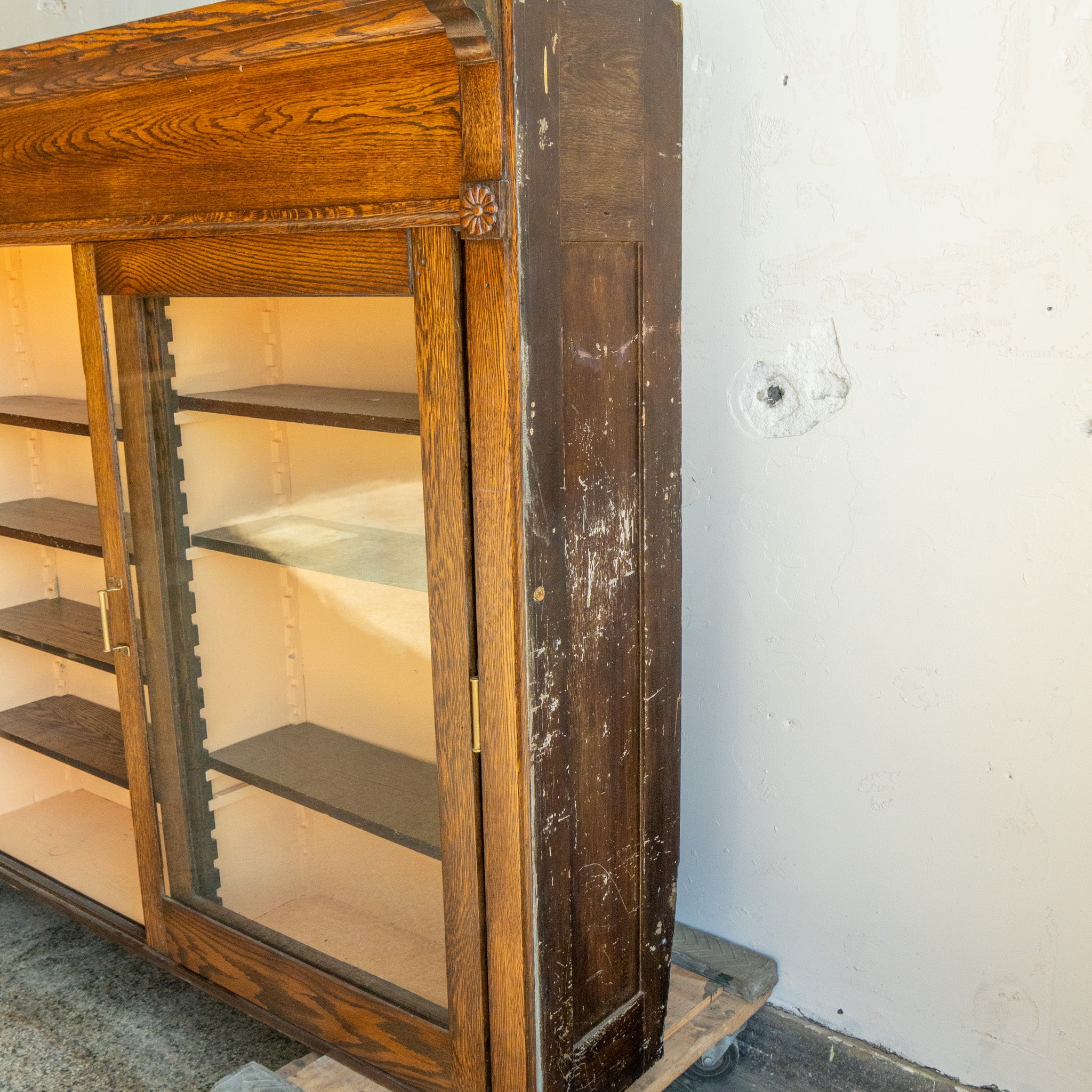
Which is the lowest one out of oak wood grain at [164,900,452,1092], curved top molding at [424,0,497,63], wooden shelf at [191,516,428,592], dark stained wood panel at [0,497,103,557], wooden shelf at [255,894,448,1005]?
oak wood grain at [164,900,452,1092]

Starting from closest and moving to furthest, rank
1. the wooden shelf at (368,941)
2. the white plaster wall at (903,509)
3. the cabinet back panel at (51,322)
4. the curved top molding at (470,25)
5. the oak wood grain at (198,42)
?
the curved top molding at (470,25)
the oak wood grain at (198,42)
the white plaster wall at (903,509)
the wooden shelf at (368,941)
the cabinet back panel at (51,322)

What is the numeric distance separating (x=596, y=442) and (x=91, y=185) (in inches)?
36.6

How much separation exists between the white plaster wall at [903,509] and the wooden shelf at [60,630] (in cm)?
124

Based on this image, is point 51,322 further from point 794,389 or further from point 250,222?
point 794,389

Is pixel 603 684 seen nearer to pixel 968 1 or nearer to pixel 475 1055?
pixel 475 1055

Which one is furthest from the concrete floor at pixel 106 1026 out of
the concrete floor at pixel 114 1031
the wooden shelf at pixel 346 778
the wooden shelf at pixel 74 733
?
the wooden shelf at pixel 346 778

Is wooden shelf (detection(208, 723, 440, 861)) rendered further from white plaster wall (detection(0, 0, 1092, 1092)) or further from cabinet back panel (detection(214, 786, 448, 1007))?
white plaster wall (detection(0, 0, 1092, 1092))

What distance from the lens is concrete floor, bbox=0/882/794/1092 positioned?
77.8 inches

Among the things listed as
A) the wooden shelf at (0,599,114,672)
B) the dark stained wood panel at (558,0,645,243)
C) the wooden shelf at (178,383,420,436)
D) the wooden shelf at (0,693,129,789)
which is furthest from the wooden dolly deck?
the dark stained wood panel at (558,0,645,243)

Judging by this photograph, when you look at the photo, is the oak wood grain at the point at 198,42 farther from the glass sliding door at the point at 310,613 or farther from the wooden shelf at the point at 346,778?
the wooden shelf at the point at 346,778

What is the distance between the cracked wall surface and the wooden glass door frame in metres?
0.60

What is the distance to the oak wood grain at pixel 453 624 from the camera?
1.33 metres

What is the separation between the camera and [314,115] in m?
1.39

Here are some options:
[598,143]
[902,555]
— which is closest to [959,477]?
[902,555]
